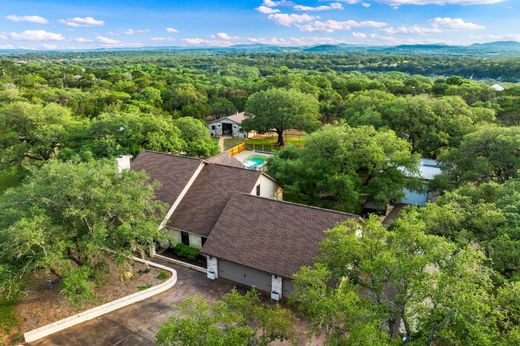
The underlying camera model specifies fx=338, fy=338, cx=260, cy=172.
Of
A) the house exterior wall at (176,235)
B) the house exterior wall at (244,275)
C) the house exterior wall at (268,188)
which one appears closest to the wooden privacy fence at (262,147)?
the house exterior wall at (268,188)

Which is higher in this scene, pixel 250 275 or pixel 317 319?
pixel 317 319

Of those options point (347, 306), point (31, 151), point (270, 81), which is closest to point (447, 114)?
point (347, 306)

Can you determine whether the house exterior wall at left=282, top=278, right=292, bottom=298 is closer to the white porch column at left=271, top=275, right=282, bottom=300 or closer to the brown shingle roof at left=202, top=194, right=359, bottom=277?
the white porch column at left=271, top=275, right=282, bottom=300

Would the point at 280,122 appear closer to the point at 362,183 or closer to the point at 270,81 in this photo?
the point at 362,183

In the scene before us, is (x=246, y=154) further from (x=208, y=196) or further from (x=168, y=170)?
(x=208, y=196)

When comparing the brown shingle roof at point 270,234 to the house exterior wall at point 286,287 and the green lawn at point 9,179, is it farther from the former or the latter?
the green lawn at point 9,179

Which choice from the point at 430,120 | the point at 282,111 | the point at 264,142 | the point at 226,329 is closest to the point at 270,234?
the point at 226,329
